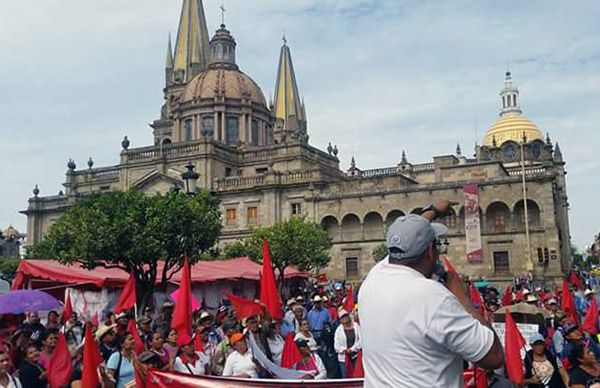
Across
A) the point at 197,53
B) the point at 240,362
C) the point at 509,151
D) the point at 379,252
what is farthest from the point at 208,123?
the point at 240,362

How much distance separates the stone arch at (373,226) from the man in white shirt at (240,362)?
119 feet

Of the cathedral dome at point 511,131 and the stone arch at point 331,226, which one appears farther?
the cathedral dome at point 511,131

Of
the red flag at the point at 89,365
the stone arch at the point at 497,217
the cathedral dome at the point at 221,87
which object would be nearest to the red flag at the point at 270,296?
the red flag at the point at 89,365

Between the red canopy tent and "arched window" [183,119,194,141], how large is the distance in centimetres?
3301

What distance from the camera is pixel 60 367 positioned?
703cm

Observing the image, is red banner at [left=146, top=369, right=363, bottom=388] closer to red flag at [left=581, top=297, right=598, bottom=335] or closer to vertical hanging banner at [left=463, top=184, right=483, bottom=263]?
red flag at [left=581, top=297, right=598, bottom=335]

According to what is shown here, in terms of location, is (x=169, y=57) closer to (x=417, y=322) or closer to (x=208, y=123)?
(x=208, y=123)

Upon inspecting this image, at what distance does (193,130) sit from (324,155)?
12436 millimetres

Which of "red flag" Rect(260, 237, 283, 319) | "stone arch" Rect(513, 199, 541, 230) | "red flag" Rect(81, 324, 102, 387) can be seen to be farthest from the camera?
"stone arch" Rect(513, 199, 541, 230)

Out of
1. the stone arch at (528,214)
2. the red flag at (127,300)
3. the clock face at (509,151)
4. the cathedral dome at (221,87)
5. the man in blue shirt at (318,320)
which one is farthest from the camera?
the clock face at (509,151)

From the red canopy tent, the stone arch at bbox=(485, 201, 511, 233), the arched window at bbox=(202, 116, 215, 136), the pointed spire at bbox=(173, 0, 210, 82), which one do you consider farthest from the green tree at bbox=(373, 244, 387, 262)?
the pointed spire at bbox=(173, 0, 210, 82)

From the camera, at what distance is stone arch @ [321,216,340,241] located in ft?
144

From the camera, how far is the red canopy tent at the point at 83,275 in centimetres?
1858

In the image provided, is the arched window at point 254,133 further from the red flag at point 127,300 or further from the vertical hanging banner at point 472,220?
the red flag at point 127,300
